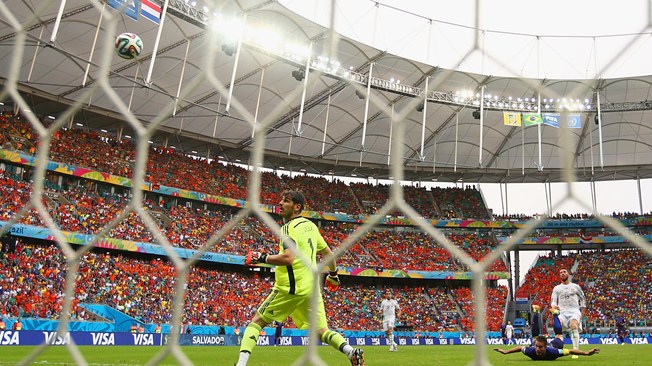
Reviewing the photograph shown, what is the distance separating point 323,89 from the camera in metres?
28.3

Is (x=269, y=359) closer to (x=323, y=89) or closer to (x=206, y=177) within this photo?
(x=323, y=89)

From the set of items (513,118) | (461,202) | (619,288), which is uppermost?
(513,118)

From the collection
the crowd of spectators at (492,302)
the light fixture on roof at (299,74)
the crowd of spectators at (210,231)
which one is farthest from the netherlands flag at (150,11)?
the crowd of spectators at (492,302)

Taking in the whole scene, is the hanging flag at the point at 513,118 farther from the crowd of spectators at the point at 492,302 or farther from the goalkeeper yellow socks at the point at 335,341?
the goalkeeper yellow socks at the point at 335,341

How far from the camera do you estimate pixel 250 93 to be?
94.0ft

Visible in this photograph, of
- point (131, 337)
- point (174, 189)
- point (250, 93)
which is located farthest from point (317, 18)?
point (131, 337)

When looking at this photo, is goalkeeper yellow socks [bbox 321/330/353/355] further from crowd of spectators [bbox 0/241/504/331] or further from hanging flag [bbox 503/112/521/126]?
hanging flag [bbox 503/112/521/126]

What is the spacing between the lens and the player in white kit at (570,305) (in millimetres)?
9594

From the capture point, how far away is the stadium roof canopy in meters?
22.4

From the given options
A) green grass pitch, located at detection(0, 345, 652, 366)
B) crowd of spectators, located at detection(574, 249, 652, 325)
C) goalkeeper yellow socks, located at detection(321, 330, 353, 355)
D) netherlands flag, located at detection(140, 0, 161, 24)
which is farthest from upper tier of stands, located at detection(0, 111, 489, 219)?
goalkeeper yellow socks, located at detection(321, 330, 353, 355)

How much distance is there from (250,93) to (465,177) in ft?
62.1

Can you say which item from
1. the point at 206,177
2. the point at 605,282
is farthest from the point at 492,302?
the point at 206,177

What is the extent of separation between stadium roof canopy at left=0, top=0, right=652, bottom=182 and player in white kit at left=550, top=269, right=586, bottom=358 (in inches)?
327

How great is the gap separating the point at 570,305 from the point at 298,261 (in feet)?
24.3
